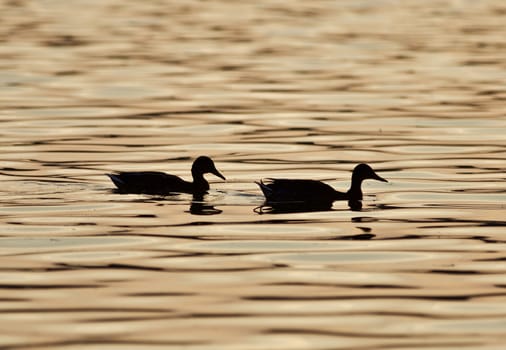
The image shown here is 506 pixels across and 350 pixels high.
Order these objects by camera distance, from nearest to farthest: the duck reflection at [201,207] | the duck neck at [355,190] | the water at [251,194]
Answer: the water at [251,194], the duck reflection at [201,207], the duck neck at [355,190]

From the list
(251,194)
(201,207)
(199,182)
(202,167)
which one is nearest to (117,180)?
(201,207)

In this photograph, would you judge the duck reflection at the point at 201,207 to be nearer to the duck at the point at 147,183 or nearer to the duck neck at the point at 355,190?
the duck at the point at 147,183

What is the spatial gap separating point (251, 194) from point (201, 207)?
3.99 ft

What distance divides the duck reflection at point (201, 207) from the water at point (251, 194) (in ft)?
0.32

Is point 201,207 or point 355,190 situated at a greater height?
point 355,190

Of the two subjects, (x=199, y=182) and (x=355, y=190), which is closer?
(x=355, y=190)

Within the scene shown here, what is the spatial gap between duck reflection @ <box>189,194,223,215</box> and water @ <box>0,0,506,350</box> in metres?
0.10


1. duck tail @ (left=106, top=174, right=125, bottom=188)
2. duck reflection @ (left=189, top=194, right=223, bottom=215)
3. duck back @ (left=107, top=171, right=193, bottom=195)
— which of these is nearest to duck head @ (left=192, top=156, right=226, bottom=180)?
duck reflection @ (left=189, top=194, right=223, bottom=215)

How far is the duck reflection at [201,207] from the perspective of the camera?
19.6m

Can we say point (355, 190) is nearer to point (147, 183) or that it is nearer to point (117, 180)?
point (147, 183)

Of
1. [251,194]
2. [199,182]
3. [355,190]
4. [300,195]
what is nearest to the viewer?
[300,195]

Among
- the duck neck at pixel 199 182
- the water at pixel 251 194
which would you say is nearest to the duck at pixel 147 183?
the water at pixel 251 194

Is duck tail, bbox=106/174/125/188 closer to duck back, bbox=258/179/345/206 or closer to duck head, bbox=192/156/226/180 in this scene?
duck head, bbox=192/156/226/180

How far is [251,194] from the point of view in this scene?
69.4 feet
